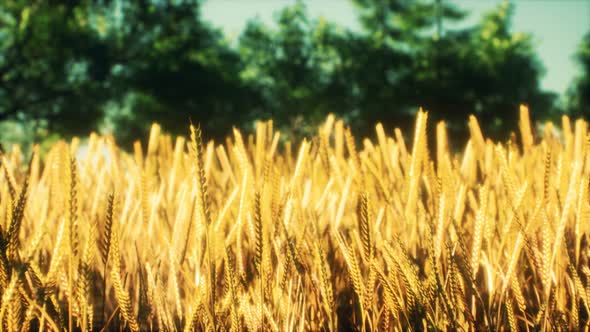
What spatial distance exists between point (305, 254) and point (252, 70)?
2302 cm

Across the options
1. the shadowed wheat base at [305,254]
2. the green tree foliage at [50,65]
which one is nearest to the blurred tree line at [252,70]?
the green tree foliage at [50,65]

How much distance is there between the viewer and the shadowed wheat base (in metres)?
0.52

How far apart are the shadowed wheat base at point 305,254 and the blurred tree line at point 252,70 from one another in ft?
45.5

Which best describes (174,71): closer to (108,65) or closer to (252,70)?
(108,65)

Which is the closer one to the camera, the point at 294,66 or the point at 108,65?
the point at 108,65

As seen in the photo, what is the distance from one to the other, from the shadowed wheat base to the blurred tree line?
45.5 feet

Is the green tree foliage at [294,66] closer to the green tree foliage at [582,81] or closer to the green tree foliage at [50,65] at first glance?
the green tree foliage at [50,65]

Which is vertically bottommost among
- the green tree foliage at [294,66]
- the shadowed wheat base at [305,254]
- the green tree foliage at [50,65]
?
the shadowed wheat base at [305,254]

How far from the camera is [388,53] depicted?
20.9 metres

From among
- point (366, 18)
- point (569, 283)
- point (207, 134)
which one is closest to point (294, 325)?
point (569, 283)

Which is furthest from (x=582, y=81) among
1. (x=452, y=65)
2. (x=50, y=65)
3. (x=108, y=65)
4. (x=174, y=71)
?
(x=50, y=65)

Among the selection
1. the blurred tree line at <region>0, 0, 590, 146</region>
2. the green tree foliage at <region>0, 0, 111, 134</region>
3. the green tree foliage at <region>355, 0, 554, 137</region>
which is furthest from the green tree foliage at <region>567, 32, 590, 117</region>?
the green tree foliage at <region>0, 0, 111, 134</region>

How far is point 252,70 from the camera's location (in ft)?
75.4

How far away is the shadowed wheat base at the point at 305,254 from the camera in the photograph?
0.52 metres
